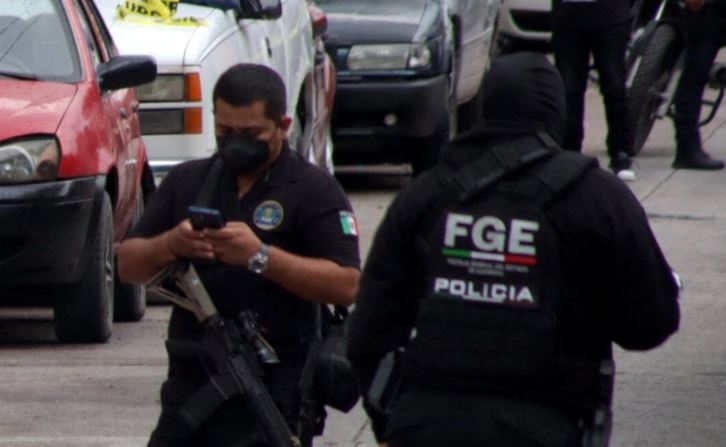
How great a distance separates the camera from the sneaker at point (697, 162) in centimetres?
1375

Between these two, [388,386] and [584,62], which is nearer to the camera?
[388,386]

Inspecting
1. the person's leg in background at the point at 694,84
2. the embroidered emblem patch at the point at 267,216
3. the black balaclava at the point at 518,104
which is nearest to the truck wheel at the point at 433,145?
the person's leg in background at the point at 694,84

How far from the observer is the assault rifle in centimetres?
472

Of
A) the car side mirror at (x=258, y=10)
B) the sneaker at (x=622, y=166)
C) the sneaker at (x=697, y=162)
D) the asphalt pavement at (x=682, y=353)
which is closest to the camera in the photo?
the asphalt pavement at (x=682, y=353)

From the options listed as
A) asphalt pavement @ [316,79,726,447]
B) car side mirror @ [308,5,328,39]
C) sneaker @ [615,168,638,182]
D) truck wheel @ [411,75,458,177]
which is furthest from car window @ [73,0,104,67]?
sneaker @ [615,168,638,182]

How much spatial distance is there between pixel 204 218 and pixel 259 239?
20 cm

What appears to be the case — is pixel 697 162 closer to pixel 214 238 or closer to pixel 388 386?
pixel 214 238

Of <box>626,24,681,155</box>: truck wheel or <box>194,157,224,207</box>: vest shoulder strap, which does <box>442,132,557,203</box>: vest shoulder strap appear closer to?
<box>194,157,224,207</box>: vest shoulder strap

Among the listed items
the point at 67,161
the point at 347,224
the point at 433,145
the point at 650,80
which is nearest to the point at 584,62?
the point at 433,145

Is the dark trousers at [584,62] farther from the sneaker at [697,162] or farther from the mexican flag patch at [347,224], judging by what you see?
the mexican flag patch at [347,224]

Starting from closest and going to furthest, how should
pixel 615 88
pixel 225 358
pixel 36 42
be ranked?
1. pixel 225 358
2. pixel 36 42
3. pixel 615 88

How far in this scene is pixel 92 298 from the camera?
338 inches

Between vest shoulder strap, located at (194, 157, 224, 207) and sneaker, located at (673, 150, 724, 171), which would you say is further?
sneaker, located at (673, 150, 724, 171)

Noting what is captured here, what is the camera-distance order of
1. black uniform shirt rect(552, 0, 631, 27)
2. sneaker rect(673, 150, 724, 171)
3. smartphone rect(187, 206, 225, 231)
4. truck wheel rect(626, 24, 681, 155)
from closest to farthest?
smartphone rect(187, 206, 225, 231), black uniform shirt rect(552, 0, 631, 27), sneaker rect(673, 150, 724, 171), truck wheel rect(626, 24, 681, 155)
